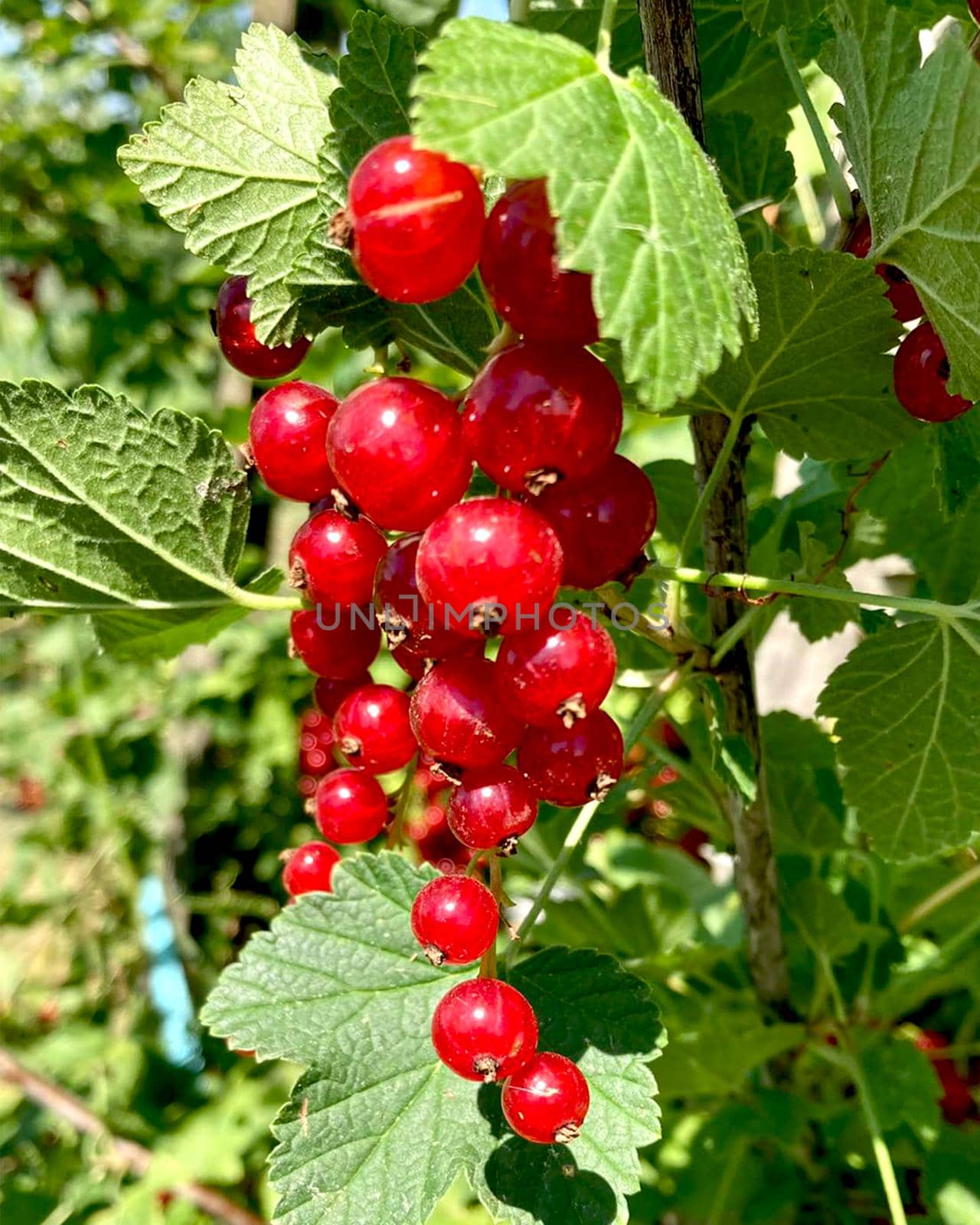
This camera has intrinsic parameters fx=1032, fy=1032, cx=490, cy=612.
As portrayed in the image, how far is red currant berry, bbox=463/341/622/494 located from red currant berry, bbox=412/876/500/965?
226 millimetres

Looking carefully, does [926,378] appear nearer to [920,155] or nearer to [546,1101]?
[920,155]

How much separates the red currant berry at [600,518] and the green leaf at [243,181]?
0.21 meters

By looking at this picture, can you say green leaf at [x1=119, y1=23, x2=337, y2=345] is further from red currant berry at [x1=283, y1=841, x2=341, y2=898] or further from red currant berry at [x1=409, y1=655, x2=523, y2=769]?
red currant berry at [x1=283, y1=841, x2=341, y2=898]

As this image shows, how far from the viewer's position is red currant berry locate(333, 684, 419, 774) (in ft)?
2.22

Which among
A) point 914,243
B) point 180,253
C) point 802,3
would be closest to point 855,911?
point 914,243

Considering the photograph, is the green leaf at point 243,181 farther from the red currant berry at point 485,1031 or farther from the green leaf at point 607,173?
the red currant berry at point 485,1031

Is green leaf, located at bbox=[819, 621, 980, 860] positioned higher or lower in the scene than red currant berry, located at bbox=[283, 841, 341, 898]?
higher

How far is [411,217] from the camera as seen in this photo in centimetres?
45

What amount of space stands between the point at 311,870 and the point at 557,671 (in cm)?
36

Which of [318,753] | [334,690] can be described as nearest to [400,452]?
[334,690]

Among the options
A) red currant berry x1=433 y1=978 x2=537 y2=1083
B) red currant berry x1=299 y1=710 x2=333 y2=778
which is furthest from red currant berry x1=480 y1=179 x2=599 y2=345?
red currant berry x1=299 y1=710 x2=333 y2=778

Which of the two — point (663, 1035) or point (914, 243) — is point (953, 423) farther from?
point (663, 1035)

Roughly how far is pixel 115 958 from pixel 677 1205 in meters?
1.51

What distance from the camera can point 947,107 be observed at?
1.66 ft
